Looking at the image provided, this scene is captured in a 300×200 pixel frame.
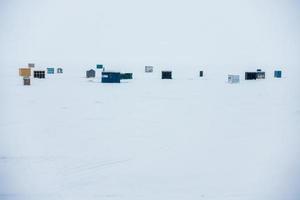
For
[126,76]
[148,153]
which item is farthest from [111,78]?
[148,153]

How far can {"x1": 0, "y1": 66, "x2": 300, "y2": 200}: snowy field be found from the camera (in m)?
9.84

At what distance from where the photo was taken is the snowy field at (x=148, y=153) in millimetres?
9836

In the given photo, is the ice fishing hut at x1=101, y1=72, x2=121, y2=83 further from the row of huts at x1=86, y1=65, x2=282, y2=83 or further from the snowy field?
the snowy field

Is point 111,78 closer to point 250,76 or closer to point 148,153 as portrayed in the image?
point 250,76

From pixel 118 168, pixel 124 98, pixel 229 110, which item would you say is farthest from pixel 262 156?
pixel 124 98

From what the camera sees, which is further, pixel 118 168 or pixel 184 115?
pixel 184 115

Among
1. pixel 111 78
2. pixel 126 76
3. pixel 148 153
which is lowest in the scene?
pixel 148 153

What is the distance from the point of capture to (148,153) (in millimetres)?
13375

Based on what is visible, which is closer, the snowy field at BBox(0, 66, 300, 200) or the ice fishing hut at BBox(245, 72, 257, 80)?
the snowy field at BBox(0, 66, 300, 200)

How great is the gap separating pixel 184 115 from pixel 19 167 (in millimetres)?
11906

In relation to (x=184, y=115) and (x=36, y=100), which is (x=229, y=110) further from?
(x=36, y=100)

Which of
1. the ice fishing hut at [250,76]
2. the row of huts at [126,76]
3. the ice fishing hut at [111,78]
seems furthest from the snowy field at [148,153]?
the ice fishing hut at [250,76]

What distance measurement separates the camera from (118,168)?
11.6m

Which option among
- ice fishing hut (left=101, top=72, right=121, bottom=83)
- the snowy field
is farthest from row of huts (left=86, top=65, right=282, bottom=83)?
the snowy field
